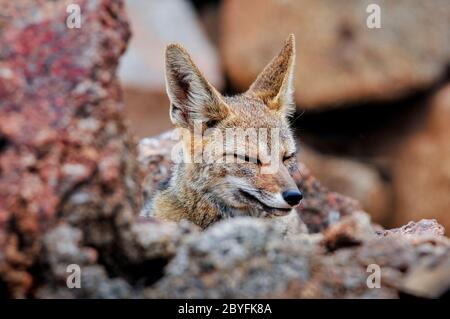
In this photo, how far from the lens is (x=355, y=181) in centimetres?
1373

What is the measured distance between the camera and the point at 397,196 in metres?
14.0

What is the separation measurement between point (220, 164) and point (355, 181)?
8.14m

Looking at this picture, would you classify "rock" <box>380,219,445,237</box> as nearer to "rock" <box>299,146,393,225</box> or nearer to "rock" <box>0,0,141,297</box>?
"rock" <box>0,0,141,297</box>

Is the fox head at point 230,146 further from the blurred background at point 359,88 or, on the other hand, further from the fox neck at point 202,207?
the blurred background at point 359,88

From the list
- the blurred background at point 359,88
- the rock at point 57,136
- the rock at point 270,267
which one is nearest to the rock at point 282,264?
the rock at point 270,267

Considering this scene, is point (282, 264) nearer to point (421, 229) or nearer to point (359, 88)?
point (421, 229)

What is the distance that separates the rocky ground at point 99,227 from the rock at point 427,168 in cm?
928

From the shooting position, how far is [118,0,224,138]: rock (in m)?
14.4

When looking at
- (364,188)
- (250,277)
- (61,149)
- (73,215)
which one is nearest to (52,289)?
(73,215)

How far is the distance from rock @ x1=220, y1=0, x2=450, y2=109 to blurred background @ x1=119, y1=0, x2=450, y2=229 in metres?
0.02

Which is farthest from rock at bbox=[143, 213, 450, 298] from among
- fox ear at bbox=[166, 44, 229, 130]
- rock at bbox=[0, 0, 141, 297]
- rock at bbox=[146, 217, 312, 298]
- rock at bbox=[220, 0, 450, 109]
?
rock at bbox=[220, 0, 450, 109]

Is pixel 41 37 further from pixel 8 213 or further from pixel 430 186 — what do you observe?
pixel 430 186

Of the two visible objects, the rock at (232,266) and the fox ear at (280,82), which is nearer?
the rock at (232,266)

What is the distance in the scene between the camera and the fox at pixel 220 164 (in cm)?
579
